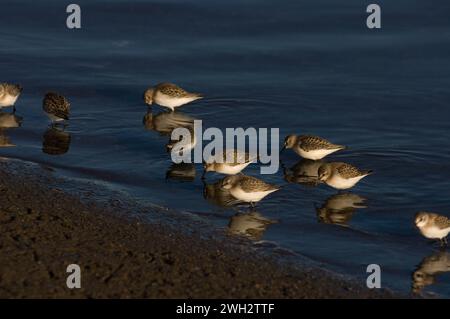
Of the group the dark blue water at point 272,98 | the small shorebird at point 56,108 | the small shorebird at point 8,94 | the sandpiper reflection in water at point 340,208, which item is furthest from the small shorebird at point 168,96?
the sandpiper reflection in water at point 340,208

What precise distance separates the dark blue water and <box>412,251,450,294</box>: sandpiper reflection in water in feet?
0.13

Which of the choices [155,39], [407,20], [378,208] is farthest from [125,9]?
[378,208]

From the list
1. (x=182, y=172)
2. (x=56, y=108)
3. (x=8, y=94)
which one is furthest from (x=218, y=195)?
(x=8, y=94)

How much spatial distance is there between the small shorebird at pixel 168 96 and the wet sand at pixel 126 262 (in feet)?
19.6

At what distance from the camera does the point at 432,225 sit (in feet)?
46.9

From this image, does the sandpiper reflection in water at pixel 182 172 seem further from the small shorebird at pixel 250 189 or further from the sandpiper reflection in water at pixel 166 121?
the sandpiper reflection in water at pixel 166 121

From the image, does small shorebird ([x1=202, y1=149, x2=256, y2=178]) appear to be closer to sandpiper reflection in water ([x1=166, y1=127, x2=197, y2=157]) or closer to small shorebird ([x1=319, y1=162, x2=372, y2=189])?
sandpiper reflection in water ([x1=166, y1=127, x2=197, y2=157])

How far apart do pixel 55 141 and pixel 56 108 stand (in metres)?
0.91

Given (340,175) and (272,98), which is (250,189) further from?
(272,98)

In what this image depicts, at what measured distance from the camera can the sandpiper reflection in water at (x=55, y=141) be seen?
59.3 ft

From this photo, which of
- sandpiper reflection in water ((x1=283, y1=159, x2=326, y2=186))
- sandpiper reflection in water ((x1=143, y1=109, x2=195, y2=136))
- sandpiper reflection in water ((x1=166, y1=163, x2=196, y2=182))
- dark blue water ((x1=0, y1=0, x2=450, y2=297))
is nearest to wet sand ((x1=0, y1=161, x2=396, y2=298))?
dark blue water ((x1=0, y1=0, x2=450, y2=297))
